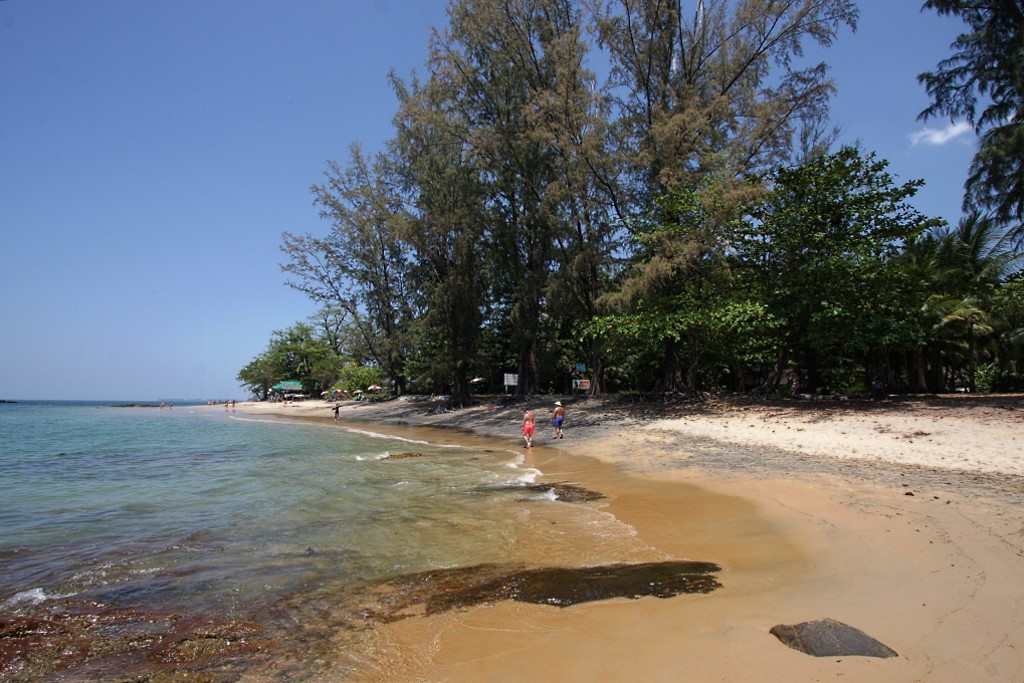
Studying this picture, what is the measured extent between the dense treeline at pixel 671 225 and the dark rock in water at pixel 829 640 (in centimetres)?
1717

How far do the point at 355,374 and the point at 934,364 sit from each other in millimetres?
51373

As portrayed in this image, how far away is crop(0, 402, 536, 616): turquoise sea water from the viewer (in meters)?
6.23

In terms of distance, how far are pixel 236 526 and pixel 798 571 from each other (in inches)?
320

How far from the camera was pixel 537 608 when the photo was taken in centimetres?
502

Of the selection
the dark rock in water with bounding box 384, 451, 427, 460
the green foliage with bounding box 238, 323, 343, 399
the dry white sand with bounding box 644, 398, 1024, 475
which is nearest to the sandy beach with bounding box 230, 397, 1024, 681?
the dry white sand with bounding box 644, 398, 1024, 475

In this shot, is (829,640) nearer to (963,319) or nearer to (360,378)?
(963,319)

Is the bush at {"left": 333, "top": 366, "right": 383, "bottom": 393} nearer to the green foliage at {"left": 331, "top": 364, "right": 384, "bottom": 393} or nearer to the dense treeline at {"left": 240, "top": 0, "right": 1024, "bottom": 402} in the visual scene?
the green foliage at {"left": 331, "top": 364, "right": 384, "bottom": 393}

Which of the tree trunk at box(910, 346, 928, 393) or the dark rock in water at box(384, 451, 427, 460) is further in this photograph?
the tree trunk at box(910, 346, 928, 393)

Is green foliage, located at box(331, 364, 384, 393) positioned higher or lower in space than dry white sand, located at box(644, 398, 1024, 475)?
higher

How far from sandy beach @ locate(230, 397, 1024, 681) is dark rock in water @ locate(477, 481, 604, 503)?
38 centimetres

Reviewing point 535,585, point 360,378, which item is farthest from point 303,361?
point 535,585

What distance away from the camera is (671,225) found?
23.1 metres

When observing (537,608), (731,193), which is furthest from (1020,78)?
(537,608)

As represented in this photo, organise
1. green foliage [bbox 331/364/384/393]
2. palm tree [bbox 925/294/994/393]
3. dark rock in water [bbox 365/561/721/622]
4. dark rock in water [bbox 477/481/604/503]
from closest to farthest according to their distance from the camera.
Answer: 1. dark rock in water [bbox 365/561/721/622]
2. dark rock in water [bbox 477/481/604/503]
3. palm tree [bbox 925/294/994/393]
4. green foliage [bbox 331/364/384/393]
